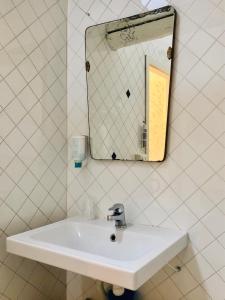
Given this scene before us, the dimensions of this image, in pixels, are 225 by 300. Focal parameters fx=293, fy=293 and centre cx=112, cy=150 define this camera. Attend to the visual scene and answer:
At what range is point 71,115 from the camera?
1.78 m

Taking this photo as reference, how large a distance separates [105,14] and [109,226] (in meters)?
1.16

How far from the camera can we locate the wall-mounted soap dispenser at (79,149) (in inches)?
65.4

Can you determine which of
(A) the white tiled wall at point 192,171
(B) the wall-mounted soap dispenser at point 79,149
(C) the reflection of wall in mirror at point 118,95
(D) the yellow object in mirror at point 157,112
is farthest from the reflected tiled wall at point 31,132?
(D) the yellow object in mirror at point 157,112

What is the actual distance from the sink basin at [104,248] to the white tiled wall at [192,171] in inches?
4.0

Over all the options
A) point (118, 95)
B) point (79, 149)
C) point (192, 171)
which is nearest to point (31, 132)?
point (79, 149)

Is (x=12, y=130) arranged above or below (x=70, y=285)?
above

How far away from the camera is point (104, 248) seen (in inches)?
57.2

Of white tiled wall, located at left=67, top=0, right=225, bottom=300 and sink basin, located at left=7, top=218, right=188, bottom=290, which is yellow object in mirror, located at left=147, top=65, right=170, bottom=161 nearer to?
white tiled wall, located at left=67, top=0, right=225, bottom=300

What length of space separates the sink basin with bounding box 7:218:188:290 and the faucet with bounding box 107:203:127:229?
35mm

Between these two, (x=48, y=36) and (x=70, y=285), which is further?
(x=70, y=285)

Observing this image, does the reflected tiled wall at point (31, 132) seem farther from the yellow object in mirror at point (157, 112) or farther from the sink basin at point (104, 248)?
the yellow object in mirror at point (157, 112)

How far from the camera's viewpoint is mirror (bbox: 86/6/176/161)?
1.45 metres

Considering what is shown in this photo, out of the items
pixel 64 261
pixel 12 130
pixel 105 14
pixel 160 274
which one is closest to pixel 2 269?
pixel 64 261

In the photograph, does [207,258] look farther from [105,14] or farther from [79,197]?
[105,14]
